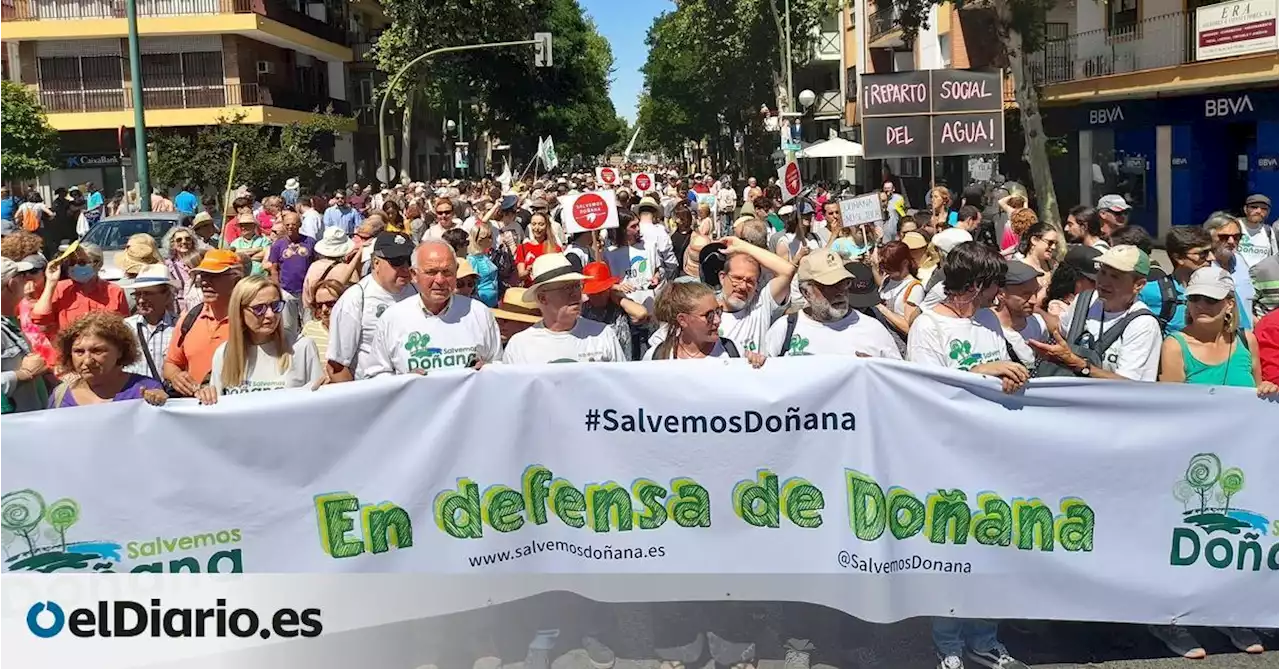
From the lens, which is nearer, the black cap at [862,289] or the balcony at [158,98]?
the black cap at [862,289]

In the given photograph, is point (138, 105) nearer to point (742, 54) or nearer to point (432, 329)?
point (432, 329)

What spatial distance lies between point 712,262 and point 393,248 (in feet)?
5.89

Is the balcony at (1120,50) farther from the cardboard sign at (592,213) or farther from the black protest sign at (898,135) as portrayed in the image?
the cardboard sign at (592,213)

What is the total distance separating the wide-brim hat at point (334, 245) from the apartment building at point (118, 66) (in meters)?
33.4

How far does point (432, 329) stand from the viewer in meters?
5.84

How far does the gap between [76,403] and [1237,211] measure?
28352 millimetres

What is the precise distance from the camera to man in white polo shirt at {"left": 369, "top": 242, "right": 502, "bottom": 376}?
5.81 metres

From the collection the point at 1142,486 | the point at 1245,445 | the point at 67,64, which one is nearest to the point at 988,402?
the point at 1142,486

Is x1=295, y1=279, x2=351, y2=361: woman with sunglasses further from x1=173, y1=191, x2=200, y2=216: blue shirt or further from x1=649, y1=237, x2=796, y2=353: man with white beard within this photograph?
x1=173, y1=191, x2=200, y2=216: blue shirt

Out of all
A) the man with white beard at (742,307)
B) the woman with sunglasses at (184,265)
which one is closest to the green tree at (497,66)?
the woman with sunglasses at (184,265)

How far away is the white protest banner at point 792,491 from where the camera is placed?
4961 mm

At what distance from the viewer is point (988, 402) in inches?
196

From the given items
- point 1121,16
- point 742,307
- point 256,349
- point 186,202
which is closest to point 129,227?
point 186,202

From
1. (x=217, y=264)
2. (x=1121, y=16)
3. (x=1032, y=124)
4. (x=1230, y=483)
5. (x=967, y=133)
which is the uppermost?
(x=1121, y=16)
